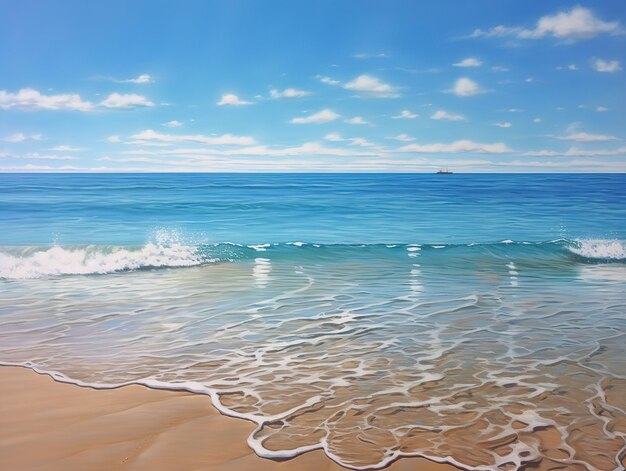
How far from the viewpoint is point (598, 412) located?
137 inches

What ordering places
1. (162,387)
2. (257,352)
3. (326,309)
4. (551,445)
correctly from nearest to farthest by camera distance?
1. (551,445)
2. (162,387)
3. (257,352)
4. (326,309)

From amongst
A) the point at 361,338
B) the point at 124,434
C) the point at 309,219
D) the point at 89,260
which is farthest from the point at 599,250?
the point at 124,434

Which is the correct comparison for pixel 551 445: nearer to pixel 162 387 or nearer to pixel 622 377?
pixel 622 377

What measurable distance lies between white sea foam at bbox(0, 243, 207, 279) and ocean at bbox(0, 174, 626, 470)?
0.06 m

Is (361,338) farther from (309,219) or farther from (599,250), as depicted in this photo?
(309,219)

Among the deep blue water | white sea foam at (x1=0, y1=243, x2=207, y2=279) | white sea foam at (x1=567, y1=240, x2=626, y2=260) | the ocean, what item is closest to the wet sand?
the ocean

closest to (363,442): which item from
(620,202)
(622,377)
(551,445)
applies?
(551,445)

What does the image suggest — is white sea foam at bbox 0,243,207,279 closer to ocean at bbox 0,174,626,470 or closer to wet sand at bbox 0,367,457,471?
ocean at bbox 0,174,626,470

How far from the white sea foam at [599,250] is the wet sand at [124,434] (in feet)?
37.3

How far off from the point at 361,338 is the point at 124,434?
2.75 m

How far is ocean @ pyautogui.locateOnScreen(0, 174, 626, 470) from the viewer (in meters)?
3.19

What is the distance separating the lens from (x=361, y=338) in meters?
5.19

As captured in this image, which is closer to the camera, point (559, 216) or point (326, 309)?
point (326, 309)

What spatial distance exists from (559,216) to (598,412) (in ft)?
70.8
